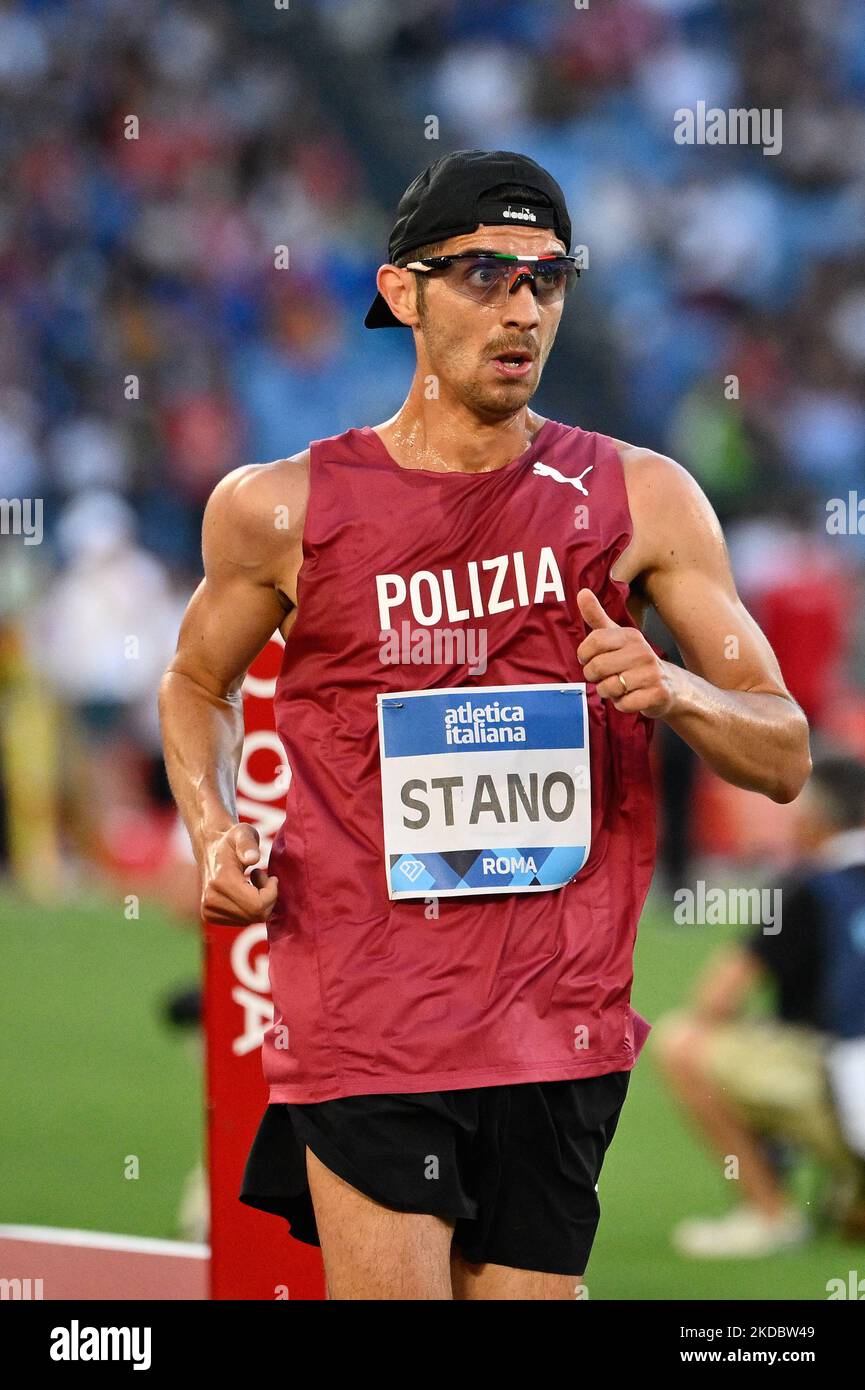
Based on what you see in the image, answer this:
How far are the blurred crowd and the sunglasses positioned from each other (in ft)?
31.7

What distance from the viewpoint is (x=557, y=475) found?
11.0 ft

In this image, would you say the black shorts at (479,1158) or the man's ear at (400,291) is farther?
the man's ear at (400,291)

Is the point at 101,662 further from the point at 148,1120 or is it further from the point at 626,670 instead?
the point at 626,670

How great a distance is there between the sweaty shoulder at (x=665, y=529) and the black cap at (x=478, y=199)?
1.42 ft

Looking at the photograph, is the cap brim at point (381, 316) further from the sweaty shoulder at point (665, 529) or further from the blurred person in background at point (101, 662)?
the blurred person in background at point (101, 662)

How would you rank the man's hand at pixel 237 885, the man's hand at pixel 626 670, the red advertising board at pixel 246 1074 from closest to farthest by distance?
the man's hand at pixel 626 670
the man's hand at pixel 237 885
the red advertising board at pixel 246 1074

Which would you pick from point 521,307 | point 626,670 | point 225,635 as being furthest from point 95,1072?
point 626,670

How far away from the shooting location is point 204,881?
127 inches

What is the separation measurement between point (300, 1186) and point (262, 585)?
0.98m

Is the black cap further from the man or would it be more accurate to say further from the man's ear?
the man

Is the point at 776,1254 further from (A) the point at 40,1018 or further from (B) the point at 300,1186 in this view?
(A) the point at 40,1018

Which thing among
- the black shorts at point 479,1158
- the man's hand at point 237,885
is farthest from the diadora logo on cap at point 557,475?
the black shorts at point 479,1158

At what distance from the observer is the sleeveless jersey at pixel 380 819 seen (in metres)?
3.19

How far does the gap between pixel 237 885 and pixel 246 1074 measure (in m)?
1.24
